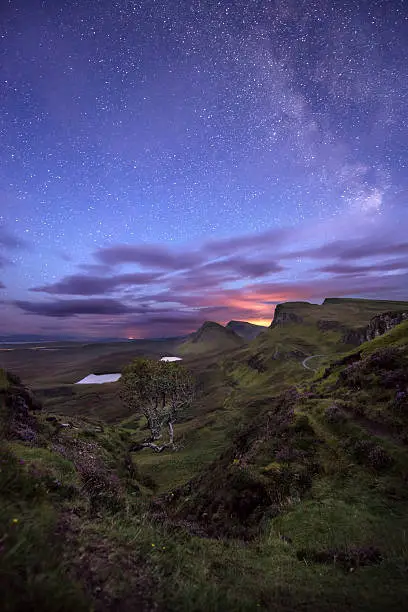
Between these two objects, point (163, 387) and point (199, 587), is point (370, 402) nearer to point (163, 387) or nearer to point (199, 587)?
point (199, 587)

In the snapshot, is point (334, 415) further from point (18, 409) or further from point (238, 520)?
point (18, 409)

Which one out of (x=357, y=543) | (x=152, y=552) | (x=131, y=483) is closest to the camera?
(x=152, y=552)

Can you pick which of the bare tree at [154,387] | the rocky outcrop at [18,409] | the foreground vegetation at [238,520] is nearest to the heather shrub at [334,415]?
the foreground vegetation at [238,520]

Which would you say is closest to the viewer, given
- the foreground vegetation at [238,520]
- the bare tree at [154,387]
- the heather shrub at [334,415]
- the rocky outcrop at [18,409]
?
the foreground vegetation at [238,520]

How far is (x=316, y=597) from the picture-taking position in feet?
18.5

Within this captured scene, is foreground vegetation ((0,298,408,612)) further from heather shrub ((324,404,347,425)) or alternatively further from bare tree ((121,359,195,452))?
bare tree ((121,359,195,452))

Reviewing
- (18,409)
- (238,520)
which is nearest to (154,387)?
(18,409)

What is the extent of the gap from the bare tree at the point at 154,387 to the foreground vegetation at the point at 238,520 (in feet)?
120

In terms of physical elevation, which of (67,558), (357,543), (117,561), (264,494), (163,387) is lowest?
(163,387)

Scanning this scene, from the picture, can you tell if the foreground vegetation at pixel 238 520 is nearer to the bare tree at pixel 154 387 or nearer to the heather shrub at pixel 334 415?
the heather shrub at pixel 334 415

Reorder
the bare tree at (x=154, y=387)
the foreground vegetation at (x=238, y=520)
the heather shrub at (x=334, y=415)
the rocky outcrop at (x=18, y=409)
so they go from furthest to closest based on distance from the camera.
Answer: the bare tree at (x=154, y=387) → the heather shrub at (x=334, y=415) → the rocky outcrop at (x=18, y=409) → the foreground vegetation at (x=238, y=520)

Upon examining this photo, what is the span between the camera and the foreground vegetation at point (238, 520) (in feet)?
15.0

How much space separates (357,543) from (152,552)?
21.6 feet

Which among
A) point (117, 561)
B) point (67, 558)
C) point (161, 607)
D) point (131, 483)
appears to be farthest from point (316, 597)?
point (131, 483)
